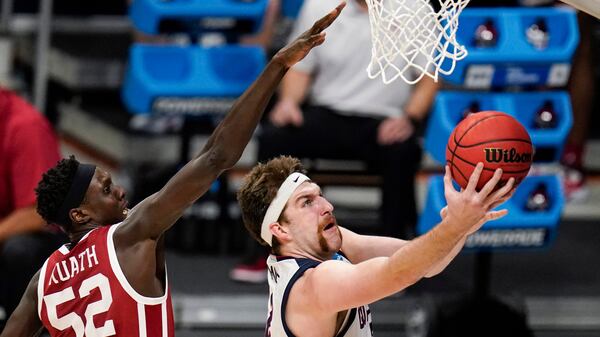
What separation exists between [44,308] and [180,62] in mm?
3015

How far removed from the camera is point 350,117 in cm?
707

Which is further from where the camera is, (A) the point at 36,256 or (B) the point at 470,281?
(B) the point at 470,281

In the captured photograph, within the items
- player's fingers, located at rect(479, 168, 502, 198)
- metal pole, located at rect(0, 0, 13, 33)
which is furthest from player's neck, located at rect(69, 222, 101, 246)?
metal pole, located at rect(0, 0, 13, 33)

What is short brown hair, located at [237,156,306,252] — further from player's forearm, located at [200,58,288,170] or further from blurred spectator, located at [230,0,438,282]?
blurred spectator, located at [230,0,438,282]

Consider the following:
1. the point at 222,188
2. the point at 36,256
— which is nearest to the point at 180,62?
the point at 222,188

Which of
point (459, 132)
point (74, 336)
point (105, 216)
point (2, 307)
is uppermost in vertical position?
point (459, 132)

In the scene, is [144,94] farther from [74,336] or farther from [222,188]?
[74,336]

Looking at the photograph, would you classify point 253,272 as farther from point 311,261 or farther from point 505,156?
point 505,156

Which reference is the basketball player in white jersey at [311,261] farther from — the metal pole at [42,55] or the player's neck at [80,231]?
the metal pole at [42,55]

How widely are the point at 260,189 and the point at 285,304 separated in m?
0.39

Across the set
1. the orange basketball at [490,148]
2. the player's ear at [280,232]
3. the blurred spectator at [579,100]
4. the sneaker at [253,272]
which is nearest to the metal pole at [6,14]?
the sneaker at [253,272]

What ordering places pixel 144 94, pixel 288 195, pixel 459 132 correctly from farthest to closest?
pixel 144 94, pixel 288 195, pixel 459 132

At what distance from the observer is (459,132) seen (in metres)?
4.09

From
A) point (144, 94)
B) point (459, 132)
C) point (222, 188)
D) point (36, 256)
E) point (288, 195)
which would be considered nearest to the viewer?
point (459, 132)
